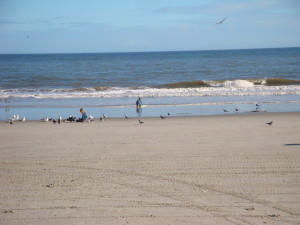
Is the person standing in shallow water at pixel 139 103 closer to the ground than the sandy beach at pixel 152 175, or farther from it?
farther from it

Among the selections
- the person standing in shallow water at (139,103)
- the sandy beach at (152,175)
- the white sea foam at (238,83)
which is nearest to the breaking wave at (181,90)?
the white sea foam at (238,83)

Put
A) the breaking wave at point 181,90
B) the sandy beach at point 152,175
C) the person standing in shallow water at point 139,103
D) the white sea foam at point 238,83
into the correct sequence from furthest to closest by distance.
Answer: the white sea foam at point 238,83 → the breaking wave at point 181,90 → the person standing in shallow water at point 139,103 → the sandy beach at point 152,175

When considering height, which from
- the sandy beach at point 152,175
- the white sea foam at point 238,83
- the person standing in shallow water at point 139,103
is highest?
the white sea foam at point 238,83

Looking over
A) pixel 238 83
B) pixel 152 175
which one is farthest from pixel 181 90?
pixel 152 175

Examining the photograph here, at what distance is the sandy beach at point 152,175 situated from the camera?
6.77 metres

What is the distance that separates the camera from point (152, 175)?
8852 mm

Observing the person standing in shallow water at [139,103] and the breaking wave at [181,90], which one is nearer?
the person standing in shallow water at [139,103]

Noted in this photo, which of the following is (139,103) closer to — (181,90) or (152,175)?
(181,90)

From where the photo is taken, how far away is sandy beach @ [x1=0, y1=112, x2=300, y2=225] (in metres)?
6.77

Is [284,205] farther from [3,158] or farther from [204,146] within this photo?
[3,158]

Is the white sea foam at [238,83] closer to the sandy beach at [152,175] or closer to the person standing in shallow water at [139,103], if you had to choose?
the person standing in shallow water at [139,103]

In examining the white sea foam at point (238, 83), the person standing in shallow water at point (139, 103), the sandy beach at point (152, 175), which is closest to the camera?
the sandy beach at point (152, 175)

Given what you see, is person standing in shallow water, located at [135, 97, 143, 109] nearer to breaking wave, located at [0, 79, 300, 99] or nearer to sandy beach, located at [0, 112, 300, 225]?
sandy beach, located at [0, 112, 300, 225]

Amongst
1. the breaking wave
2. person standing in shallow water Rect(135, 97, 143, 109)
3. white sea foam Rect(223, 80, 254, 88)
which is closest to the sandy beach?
person standing in shallow water Rect(135, 97, 143, 109)
